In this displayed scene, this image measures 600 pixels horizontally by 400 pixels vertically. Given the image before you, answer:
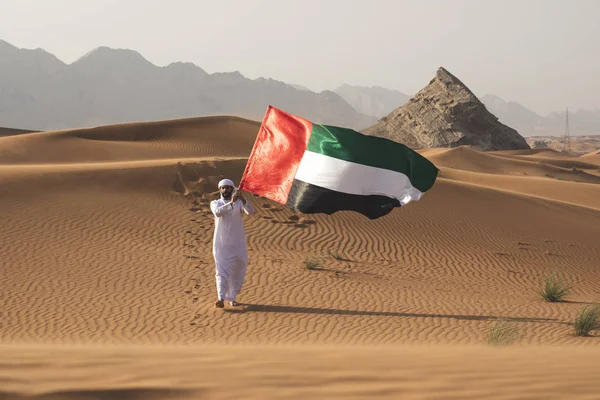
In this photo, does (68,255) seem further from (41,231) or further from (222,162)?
(222,162)

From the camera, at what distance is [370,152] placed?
8852 mm

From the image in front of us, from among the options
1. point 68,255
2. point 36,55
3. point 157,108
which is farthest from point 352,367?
point 36,55

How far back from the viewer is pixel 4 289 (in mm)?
11242

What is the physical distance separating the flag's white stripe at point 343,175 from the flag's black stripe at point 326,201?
62 mm

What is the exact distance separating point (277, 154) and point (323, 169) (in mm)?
635

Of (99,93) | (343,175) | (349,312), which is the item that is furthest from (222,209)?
(99,93)

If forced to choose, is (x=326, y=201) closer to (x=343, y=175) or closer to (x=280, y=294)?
(x=343, y=175)

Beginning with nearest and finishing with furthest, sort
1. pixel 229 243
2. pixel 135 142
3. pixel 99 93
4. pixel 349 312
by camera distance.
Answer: pixel 229 243 < pixel 349 312 < pixel 135 142 < pixel 99 93

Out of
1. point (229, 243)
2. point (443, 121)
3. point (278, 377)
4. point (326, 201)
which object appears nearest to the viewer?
point (278, 377)

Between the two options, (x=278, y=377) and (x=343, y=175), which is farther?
(x=343, y=175)

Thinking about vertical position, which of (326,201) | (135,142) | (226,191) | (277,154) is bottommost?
(135,142)

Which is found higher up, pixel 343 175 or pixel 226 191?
pixel 343 175

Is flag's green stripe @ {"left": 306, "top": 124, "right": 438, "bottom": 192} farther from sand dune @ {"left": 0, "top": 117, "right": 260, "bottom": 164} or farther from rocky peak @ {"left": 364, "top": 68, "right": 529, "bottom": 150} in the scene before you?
rocky peak @ {"left": 364, "top": 68, "right": 529, "bottom": 150}

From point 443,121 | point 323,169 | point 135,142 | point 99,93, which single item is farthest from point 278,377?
point 99,93
